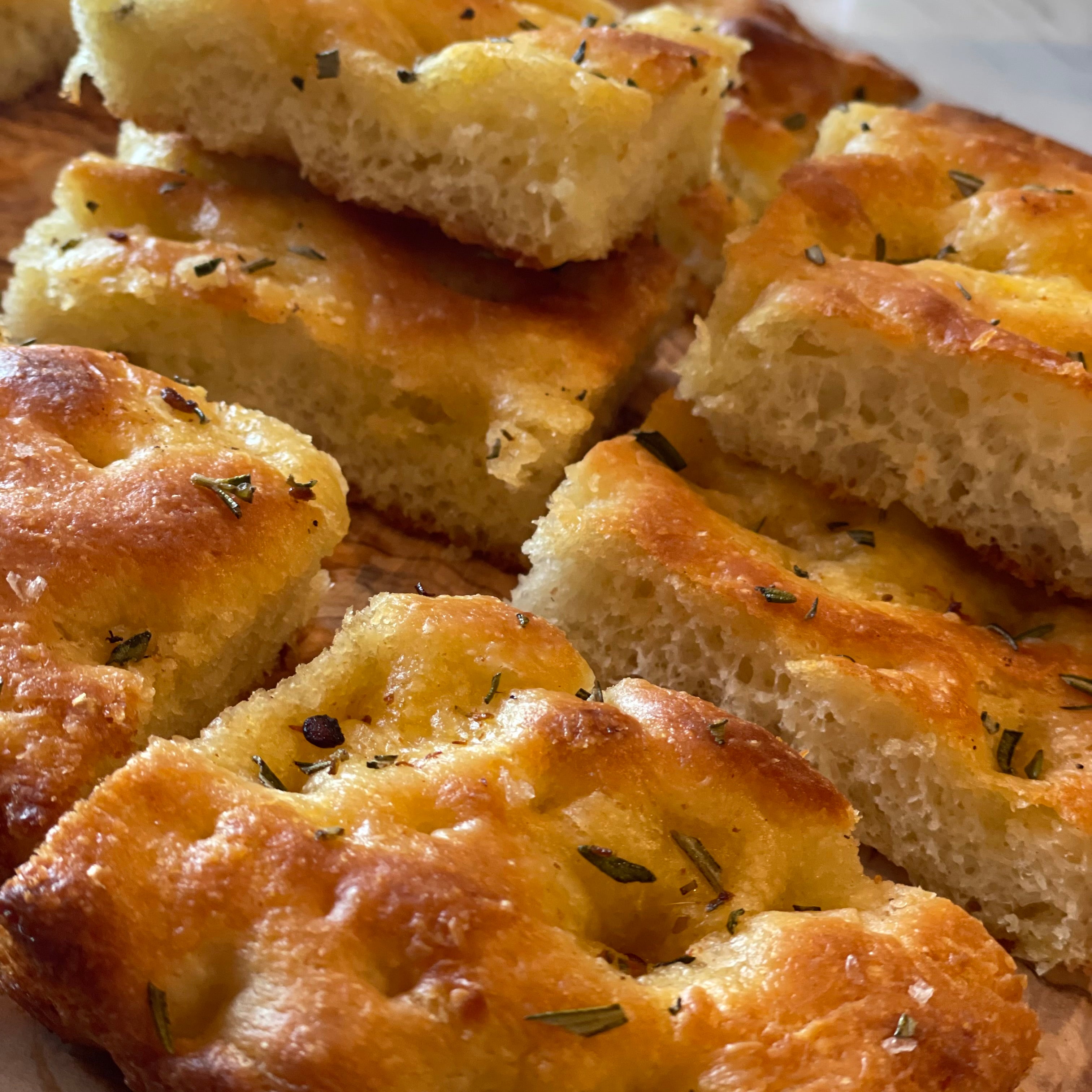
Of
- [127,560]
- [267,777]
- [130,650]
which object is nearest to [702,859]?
[267,777]

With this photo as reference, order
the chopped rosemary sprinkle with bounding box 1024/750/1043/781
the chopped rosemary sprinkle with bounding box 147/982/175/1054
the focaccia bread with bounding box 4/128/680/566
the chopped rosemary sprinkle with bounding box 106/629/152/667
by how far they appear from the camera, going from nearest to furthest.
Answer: the chopped rosemary sprinkle with bounding box 147/982/175/1054, the chopped rosemary sprinkle with bounding box 106/629/152/667, the chopped rosemary sprinkle with bounding box 1024/750/1043/781, the focaccia bread with bounding box 4/128/680/566

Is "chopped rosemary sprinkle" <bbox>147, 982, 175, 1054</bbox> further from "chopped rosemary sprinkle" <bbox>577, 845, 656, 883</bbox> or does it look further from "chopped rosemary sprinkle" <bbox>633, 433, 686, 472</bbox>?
"chopped rosemary sprinkle" <bbox>633, 433, 686, 472</bbox>

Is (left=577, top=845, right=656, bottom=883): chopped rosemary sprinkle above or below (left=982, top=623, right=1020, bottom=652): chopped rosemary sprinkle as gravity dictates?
below

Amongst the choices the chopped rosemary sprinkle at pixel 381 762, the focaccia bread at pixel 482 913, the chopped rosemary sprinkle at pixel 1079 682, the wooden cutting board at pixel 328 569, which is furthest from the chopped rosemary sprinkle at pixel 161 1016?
the chopped rosemary sprinkle at pixel 1079 682

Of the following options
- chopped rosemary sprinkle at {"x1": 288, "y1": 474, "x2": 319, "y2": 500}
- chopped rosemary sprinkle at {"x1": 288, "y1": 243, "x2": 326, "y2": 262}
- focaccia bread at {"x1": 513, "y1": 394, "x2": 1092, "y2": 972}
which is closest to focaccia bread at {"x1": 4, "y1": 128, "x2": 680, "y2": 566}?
chopped rosemary sprinkle at {"x1": 288, "y1": 243, "x2": 326, "y2": 262}

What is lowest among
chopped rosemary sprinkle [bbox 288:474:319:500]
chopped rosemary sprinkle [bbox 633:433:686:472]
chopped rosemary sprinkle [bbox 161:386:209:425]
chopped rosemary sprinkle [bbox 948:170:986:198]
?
chopped rosemary sprinkle [bbox 288:474:319:500]
